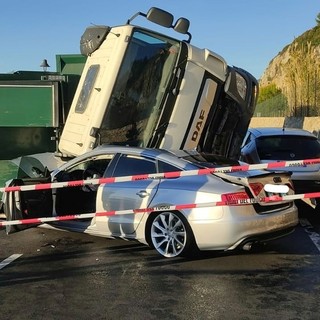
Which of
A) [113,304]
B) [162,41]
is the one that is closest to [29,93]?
[162,41]

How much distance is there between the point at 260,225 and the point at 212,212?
613 mm

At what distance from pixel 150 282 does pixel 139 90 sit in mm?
3908

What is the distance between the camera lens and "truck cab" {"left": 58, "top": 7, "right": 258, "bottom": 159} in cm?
837

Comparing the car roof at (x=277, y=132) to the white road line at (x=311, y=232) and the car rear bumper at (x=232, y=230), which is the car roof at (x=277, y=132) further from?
the car rear bumper at (x=232, y=230)

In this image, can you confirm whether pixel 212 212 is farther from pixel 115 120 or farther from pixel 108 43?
pixel 108 43

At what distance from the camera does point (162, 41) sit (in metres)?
8.81

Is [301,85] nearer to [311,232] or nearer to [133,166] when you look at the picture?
[311,232]

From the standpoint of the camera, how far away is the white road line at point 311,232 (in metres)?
7.65

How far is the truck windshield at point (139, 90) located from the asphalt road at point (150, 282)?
1913 millimetres

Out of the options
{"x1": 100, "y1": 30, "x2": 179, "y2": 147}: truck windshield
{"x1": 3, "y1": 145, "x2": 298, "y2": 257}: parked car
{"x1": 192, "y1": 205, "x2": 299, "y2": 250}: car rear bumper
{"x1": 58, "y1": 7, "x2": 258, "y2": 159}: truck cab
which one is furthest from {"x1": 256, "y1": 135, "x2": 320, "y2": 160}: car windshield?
{"x1": 192, "y1": 205, "x2": 299, "y2": 250}: car rear bumper

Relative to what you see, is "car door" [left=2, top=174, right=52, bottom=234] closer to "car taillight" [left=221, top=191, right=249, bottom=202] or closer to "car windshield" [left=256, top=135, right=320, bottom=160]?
"car taillight" [left=221, top=191, right=249, bottom=202]

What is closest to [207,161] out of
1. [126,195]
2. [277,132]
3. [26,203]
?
[126,195]

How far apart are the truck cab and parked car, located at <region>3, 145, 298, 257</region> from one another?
3.25 ft

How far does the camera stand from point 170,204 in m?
6.57
